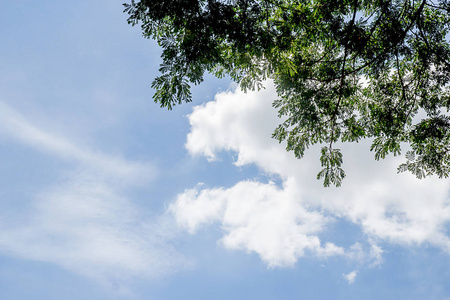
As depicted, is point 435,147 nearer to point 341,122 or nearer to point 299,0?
point 341,122

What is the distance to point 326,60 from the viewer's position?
744 cm

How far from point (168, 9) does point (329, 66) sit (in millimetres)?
4201

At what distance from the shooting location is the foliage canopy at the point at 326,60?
559 centimetres

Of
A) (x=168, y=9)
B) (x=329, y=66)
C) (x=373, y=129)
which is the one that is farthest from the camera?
(x=373, y=129)

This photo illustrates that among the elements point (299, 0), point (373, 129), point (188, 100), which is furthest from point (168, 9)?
point (373, 129)

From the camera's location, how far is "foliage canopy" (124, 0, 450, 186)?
559 centimetres

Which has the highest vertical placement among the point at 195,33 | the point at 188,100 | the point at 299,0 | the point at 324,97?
the point at 299,0

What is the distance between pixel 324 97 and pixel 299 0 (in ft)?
7.99

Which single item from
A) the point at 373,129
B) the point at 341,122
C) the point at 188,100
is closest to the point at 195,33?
the point at 188,100

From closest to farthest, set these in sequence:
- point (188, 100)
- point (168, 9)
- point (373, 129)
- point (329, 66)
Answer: point (168, 9), point (188, 100), point (329, 66), point (373, 129)

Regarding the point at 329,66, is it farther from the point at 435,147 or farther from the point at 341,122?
the point at 435,147

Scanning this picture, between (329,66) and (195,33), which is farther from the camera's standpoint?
(329,66)

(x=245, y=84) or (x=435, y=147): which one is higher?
(x=245, y=84)

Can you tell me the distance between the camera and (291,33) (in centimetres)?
632
